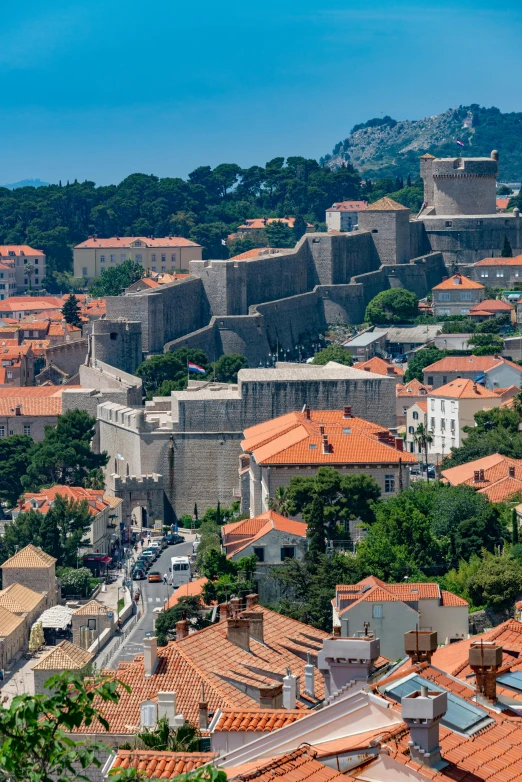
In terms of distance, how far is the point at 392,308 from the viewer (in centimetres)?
6331

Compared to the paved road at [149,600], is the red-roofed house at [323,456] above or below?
above

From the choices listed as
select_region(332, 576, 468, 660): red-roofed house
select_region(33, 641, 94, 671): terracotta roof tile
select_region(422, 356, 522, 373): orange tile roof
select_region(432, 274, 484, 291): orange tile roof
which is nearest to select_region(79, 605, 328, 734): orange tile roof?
select_region(332, 576, 468, 660): red-roofed house

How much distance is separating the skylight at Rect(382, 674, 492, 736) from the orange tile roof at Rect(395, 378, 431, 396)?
137 ft

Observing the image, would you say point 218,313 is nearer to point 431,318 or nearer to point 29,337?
point 431,318

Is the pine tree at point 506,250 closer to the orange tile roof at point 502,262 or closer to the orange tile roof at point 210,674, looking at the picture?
the orange tile roof at point 502,262

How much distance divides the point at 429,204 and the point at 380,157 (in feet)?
419

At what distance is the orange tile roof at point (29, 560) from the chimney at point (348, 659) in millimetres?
26146

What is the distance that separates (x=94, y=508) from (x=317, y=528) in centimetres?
901

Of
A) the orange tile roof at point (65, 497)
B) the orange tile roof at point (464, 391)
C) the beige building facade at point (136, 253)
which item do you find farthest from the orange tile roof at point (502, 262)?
the orange tile roof at point (65, 497)

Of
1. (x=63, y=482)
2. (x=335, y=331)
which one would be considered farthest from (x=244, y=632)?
(x=335, y=331)

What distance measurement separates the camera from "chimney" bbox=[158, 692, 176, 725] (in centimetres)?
1487

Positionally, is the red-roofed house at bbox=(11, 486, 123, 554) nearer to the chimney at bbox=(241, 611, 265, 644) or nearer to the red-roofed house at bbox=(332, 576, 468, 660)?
the red-roofed house at bbox=(332, 576, 468, 660)

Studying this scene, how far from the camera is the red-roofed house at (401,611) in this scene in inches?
964

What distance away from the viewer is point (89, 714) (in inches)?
380
